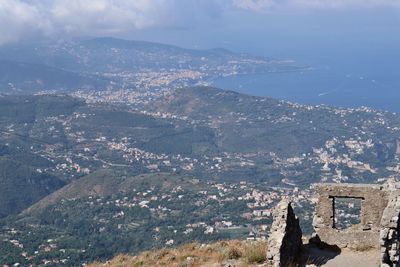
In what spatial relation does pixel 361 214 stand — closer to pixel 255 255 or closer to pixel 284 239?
pixel 255 255

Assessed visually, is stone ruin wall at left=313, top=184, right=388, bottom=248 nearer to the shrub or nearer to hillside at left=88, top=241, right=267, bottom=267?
hillside at left=88, top=241, right=267, bottom=267

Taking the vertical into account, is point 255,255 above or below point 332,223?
below

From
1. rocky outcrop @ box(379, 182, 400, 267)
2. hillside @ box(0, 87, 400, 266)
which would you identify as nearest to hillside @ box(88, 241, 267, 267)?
rocky outcrop @ box(379, 182, 400, 267)

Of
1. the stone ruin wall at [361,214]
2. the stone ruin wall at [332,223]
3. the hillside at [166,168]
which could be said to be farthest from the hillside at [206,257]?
the hillside at [166,168]

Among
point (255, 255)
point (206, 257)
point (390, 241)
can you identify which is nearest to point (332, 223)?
point (255, 255)

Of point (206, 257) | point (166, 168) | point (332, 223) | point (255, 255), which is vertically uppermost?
point (332, 223)

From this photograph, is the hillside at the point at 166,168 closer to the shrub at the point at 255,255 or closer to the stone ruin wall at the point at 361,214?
the stone ruin wall at the point at 361,214

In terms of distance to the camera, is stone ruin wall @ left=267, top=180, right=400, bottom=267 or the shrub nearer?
stone ruin wall @ left=267, top=180, right=400, bottom=267

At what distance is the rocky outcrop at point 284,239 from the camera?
39.7 ft

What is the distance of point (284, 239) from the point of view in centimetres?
1239

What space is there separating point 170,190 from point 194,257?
86755mm

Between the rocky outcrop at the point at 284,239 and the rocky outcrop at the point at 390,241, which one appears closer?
the rocky outcrop at the point at 390,241

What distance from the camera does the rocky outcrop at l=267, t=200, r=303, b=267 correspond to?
1209 cm

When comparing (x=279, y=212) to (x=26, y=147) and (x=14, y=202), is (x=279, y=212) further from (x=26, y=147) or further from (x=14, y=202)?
(x=26, y=147)
